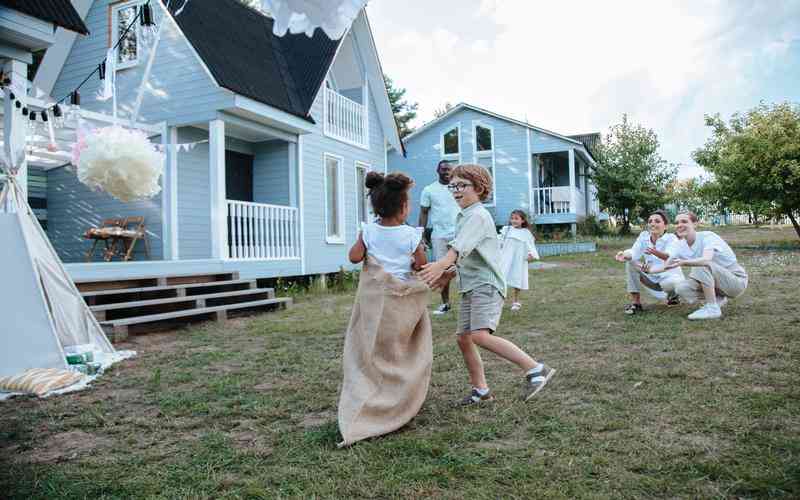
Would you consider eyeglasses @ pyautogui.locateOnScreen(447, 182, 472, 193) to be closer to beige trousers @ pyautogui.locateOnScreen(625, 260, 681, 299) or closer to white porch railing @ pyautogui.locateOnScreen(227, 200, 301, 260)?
beige trousers @ pyautogui.locateOnScreen(625, 260, 681, 299)

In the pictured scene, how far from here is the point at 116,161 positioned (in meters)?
5.98

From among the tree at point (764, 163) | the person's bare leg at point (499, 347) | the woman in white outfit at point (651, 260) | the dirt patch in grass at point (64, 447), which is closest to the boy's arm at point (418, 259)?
the person's bare leg at point (499, 347)

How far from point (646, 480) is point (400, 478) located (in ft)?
3.36

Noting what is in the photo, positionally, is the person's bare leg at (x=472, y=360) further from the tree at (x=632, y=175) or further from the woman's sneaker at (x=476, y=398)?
the tree at (x=632, y=175)

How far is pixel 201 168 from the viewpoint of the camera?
11.1 m

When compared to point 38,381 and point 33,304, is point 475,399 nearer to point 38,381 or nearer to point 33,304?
point 38,381

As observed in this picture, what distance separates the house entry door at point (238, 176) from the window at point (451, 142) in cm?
1276

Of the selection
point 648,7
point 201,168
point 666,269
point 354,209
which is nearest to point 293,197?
point 201,168

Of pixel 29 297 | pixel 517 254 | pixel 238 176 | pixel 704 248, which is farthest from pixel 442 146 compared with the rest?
pixel 29 297

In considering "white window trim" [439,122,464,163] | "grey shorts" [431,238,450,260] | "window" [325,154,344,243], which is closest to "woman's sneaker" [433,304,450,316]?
"grey shorts" [431,238,450,260]

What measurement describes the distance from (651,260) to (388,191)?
4.51 m

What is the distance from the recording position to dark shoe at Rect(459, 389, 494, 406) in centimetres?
354

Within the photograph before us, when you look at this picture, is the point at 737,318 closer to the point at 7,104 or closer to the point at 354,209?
the point at 7,104

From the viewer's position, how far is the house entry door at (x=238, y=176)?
40.5ft
